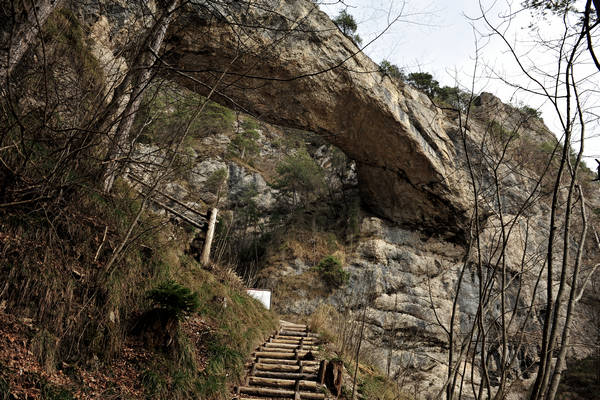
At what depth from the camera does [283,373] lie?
4.81m

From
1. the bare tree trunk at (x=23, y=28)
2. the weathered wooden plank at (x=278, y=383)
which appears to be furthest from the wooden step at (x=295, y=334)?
the bare tree trunk at (x=23, y=28)

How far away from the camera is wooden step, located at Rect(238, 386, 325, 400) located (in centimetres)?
417

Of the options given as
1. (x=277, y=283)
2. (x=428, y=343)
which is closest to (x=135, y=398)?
(x=277, y=283)

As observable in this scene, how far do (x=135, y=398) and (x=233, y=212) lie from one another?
45.1ft

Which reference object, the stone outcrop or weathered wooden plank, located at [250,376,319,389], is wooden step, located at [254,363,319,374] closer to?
weathered wooden plank, located at [250,376,319,389]

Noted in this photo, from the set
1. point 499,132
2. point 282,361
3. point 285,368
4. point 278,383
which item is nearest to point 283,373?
point 285,368

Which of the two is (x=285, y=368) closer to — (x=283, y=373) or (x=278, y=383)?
(x=283, y=373)

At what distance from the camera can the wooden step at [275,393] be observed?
13.7ft

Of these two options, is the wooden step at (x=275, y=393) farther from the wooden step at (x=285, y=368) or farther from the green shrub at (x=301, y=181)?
the green shrub at (x=301, y=181)

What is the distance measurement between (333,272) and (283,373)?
25.2 ft

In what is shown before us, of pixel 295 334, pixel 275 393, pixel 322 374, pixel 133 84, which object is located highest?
pixel 133 84

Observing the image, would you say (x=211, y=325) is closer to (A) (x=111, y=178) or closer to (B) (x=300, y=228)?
(A) (x=111, y=178)

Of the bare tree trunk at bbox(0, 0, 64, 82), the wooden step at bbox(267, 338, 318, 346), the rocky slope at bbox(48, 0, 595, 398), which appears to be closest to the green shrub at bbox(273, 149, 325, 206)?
the rocky slope at bbox(48, 0, 595, 398)

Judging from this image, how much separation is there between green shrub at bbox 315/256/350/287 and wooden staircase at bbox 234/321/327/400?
5.91 meters
